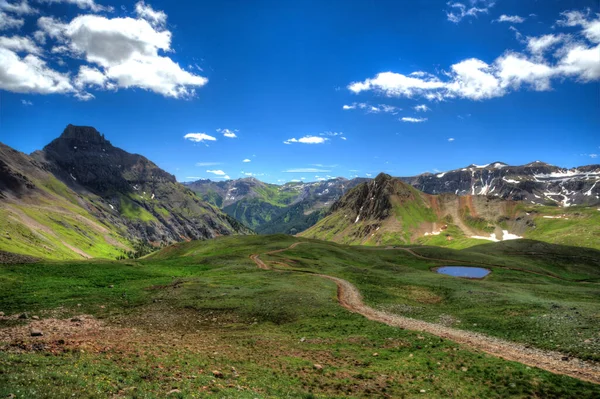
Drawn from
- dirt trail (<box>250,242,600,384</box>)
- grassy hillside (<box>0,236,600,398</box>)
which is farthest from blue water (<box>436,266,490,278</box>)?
dirt trail (<box>250,242,600,384</box>)

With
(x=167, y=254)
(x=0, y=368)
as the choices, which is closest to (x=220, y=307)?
(x=0, y=368)

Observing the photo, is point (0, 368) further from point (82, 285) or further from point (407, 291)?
point (407, 291)

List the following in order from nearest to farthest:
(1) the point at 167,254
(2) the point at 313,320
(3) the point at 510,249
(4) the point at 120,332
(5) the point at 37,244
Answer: (4) the point at 120,332, (2) the point at 313,320, (1) the point at 167,254, (3) the point at 510,249, (5) the point at 37,244

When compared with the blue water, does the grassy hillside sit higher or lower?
higher

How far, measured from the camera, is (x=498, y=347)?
96.7 feet

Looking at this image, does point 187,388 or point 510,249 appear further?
point 510,249

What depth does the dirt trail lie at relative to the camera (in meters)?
23.6

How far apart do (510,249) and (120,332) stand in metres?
165

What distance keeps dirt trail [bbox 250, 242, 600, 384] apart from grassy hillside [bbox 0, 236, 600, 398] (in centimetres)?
165

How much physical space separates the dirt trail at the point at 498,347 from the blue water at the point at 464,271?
6205 cm

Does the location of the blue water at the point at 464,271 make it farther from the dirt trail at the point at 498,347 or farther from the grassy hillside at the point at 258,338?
the dirt trail at the point at 498,347

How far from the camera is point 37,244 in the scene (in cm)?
17662

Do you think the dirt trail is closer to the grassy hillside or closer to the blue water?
the grassy hillside

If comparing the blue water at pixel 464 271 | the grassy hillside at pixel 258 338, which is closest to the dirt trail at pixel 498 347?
the grassy hillside at pixel 258 338
